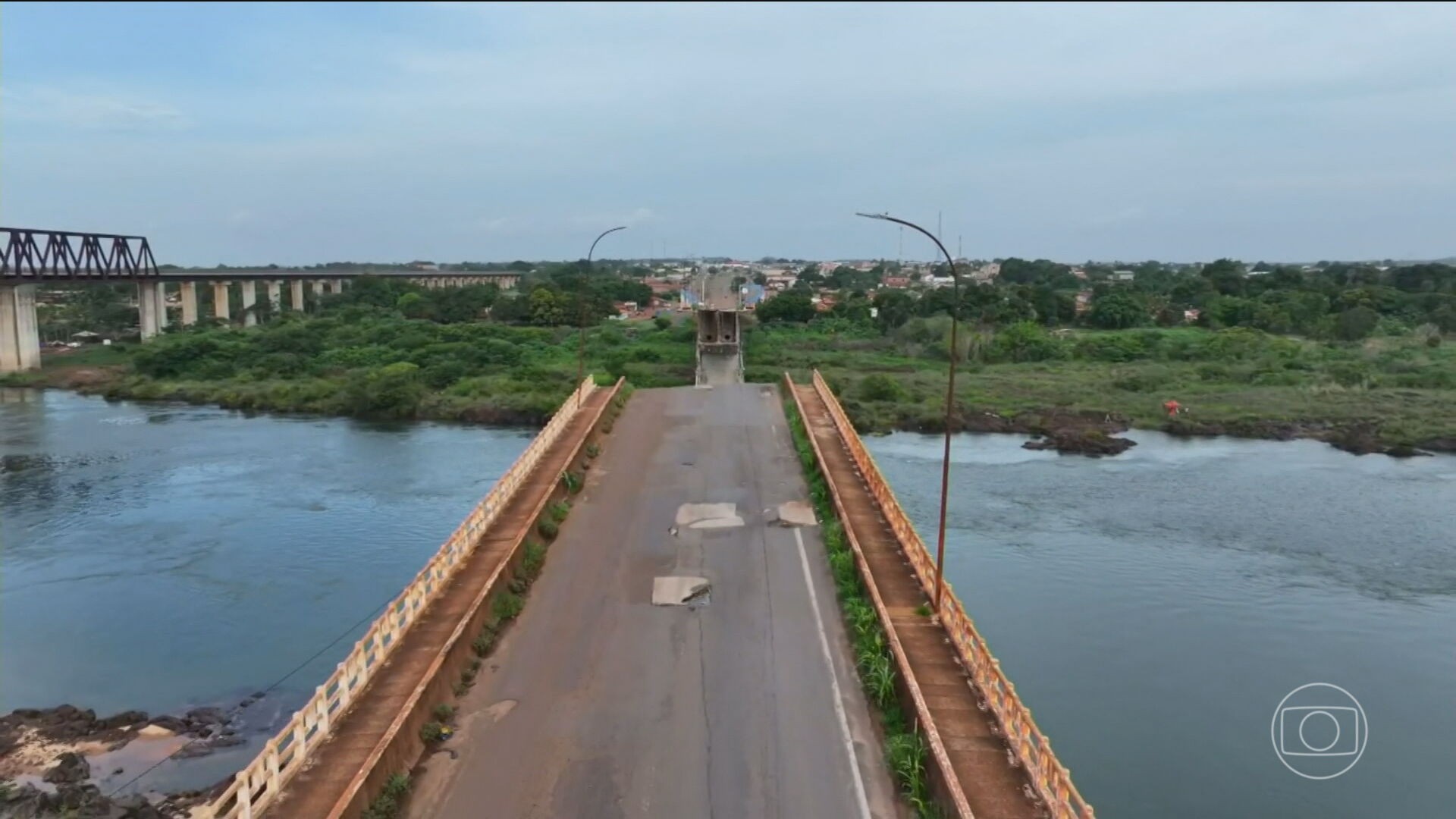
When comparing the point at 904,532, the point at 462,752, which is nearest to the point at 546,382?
the point at 904,532

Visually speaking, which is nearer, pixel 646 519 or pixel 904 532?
pixel 904 532

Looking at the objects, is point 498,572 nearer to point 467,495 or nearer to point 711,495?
point 711,495

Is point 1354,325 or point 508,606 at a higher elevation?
point 1354,325

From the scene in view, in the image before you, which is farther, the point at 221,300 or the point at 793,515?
the point at 221,300

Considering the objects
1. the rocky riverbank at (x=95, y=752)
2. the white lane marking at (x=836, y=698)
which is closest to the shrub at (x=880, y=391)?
the white lane marking at (x=836, y=698)

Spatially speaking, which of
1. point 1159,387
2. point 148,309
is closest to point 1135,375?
point 1159,387

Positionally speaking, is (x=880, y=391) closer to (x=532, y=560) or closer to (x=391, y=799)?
(x=532, y=560)
